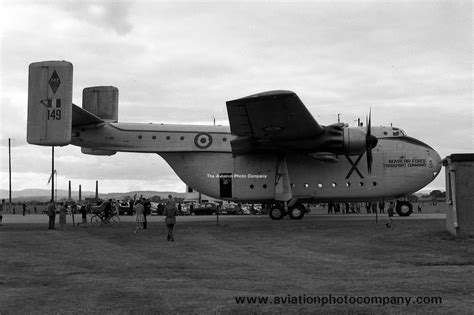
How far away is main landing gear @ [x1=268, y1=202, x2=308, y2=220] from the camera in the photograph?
104 ft

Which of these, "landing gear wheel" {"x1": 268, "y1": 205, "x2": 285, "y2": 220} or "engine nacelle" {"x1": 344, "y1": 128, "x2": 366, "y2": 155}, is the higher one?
"engine nacelle" {"x1": 344, "y1": 128, "x2": 366, "y2": 155}

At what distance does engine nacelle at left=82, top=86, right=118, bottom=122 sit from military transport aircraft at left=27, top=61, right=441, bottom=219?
2.96 metres

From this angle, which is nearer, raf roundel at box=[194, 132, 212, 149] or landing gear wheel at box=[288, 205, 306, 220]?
landing gear wheel at box=[288, 205, 306, 220]

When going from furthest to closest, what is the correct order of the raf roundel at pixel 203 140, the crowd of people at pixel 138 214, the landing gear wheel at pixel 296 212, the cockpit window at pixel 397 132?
1. the raf roundel at pixel 203 140
2. the cockpit window at pixel 397 132
3. the landing gear wheel at pixel 296 212
4. the crowd of people at pixel 138 214

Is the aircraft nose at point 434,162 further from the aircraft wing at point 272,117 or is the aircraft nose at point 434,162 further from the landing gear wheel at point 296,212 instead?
the landing gear wheel at point 296,212

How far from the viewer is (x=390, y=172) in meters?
31.8

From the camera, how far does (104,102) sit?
1452 inches

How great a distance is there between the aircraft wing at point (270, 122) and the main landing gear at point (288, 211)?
360 centimetres

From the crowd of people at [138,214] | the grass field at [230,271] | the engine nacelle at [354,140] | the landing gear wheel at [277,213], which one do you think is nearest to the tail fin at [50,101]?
the crowd of people at [138,214]

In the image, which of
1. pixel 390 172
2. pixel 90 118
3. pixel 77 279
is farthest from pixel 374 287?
pixel 90 118

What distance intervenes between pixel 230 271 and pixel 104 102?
26.5m

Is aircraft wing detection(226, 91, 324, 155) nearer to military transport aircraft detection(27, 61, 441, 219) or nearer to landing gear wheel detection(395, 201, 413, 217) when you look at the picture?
military transport aircraft detection(27, 61, 441, 219)

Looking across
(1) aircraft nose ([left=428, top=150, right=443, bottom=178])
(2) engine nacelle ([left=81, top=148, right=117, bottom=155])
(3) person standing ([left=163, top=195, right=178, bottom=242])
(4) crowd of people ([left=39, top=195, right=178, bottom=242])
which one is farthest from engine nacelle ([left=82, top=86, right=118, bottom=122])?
(1) aircraft nose ([left=428, top=150, right=443, bottom=178])

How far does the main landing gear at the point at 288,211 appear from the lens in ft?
104
